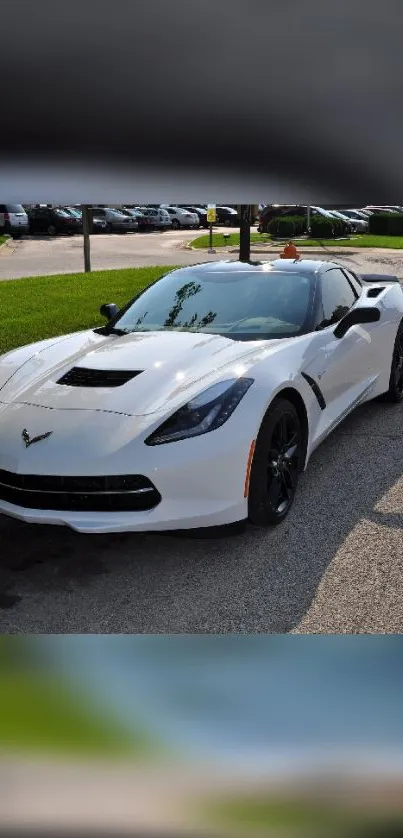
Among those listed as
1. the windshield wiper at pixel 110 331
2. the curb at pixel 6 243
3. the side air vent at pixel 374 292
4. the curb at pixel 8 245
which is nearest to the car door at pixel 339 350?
the side air vent at pixel 374 292

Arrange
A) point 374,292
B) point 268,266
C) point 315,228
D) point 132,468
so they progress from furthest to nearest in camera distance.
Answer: point 315,228 < point 374,292 < point 268,266 < point 132,468

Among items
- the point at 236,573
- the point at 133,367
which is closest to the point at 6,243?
the point at 133,367

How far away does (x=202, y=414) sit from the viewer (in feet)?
11.9

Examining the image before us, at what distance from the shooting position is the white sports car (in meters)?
3.47

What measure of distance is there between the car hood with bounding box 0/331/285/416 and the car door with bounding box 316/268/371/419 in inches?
18.1

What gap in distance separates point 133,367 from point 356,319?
1607 millimetres

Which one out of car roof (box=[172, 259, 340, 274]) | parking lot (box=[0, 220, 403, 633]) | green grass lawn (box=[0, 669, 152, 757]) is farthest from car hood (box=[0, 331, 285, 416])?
green grass lawn (box=[0, 669, 152, 757])

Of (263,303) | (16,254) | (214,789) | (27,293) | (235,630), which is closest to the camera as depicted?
(214,789)

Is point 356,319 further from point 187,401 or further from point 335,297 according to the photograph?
point 187,401

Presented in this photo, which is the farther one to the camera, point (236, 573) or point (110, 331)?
point (110, 331)
